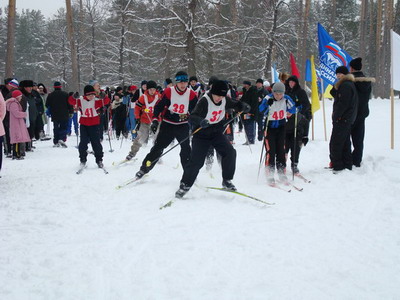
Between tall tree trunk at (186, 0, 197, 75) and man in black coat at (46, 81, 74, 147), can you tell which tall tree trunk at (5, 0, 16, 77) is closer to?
man in black coat at (46, 81, 74, 147)

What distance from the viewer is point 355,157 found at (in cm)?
683

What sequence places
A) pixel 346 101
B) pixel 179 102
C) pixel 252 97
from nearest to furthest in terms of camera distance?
pixel 179 102 → pixel 346 101 → pixel 252 97

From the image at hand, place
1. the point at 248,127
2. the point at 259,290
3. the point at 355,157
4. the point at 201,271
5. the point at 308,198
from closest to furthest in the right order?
the point at 259,290
the point at 201,271
the point at 308,198
the point at 355,157
the point at 248,127

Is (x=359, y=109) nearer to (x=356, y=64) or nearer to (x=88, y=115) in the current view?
(x=356, y=64)

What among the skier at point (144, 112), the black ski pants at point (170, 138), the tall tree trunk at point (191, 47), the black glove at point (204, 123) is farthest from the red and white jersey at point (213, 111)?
the tall tree trunk at point (191, 47)

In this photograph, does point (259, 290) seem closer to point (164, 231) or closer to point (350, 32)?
point (164, 231)

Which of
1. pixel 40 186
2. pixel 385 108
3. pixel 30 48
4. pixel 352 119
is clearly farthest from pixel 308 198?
pixel 30 48

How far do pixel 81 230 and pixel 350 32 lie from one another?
40.4 metres

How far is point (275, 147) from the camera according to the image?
6359 millimetres

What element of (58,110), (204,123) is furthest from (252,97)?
(204,123)

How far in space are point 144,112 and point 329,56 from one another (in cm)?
545

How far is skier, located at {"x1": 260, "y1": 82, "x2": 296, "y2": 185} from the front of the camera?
20.4 ft

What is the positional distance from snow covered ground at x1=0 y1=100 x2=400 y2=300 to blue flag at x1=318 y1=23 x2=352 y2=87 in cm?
378

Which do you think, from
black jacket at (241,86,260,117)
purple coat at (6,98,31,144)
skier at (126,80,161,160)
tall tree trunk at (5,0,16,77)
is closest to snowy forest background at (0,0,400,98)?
tall tree trunk at (5,0,16,77)
